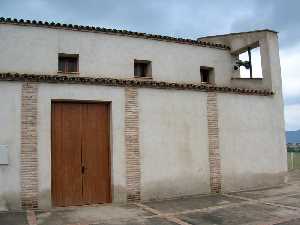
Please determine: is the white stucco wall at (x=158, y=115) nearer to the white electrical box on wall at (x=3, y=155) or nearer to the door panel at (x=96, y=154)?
the white electrical box on wall at (x=3, y=155)

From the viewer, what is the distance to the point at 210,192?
13203 mm

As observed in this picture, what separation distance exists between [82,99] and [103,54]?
3.73 meters

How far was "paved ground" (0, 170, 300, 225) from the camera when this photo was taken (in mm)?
9383

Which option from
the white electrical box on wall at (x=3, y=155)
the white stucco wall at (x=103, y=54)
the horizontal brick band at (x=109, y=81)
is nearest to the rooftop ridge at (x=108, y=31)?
the white stucco wall at (x=103, y=54)

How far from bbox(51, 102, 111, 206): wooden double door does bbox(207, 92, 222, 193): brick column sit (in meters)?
3.66

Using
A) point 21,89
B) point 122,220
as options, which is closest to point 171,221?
point 122,220

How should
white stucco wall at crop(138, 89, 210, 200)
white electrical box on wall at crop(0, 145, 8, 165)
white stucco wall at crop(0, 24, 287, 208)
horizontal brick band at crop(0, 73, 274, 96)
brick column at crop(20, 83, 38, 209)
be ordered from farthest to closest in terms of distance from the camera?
1. white stucco wall at crop(138, 89, 210, 200)
2. white stucco wall at crop(0, 24, 287, 208)
3. horizontal brick band at crop(0, 73, 274, 96)
4. brick column at crop(20, 83, 38, 209)
5. white electrical box on wall at crop(0, 145, 8, 165)

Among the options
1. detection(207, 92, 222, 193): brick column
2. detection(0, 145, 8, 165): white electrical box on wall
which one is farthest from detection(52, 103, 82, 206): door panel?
detection(207, 92, 222, 193): brick column

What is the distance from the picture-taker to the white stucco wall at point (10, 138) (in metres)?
10.6

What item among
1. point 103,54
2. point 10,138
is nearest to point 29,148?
point 10,138

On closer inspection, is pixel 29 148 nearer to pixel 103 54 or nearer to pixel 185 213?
pixel 185 213

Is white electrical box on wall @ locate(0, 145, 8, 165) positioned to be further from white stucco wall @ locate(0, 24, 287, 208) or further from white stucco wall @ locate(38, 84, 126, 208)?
white stucco wall @ locate(38, 84, 126, 208)

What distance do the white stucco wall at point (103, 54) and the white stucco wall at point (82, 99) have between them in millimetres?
2822

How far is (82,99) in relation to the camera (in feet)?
38.1
